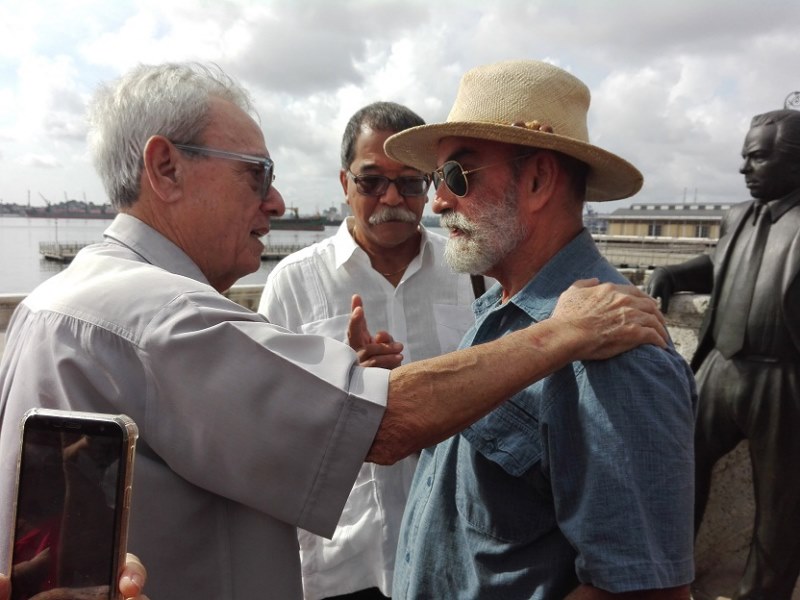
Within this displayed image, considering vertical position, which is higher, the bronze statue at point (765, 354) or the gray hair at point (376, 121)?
the gray hair at point (376, 121)

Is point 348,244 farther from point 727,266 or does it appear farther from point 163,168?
point 727,266

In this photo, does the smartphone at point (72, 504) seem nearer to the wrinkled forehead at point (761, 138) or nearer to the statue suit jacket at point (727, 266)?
the statue suit jacket at point (727, 266)

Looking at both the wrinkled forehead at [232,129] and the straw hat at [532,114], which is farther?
the straw hat at [532,114]

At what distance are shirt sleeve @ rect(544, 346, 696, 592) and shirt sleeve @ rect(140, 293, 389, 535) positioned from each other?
1.78 feet

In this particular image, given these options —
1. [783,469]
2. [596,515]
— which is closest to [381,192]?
[596,515]

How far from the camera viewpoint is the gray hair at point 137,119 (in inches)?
62.2

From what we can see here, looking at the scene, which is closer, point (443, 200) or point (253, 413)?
point (253, 413)

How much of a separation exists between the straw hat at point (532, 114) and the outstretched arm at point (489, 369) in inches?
22.3

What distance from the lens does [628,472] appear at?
1393 millimetres

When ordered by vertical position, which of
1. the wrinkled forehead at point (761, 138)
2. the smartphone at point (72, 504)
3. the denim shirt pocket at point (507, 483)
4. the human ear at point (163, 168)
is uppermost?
the wrinkled forehead at point (761, 138)

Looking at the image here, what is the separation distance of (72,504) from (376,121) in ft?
8.28

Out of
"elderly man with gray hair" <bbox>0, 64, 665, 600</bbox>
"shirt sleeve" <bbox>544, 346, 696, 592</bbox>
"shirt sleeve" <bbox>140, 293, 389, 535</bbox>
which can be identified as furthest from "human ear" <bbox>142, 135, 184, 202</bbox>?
"shirt sleeve" <bbox>544, 346, 696, 592</bbox>

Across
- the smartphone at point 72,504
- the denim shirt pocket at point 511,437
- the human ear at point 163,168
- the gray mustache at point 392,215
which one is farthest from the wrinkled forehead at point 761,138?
the smartphone at point 72,504

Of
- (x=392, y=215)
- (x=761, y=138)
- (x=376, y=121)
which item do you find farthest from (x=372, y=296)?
(x=761, y=138)
